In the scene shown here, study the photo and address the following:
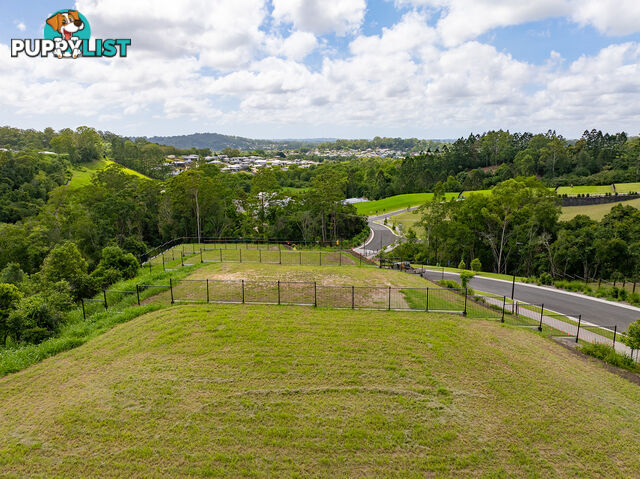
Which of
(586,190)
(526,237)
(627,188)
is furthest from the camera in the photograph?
(586,190)

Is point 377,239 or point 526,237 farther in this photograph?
point 377,239

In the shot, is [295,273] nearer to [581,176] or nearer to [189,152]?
[581,176]

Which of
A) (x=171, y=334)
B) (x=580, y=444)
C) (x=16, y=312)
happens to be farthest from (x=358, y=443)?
(x=16, y=312)

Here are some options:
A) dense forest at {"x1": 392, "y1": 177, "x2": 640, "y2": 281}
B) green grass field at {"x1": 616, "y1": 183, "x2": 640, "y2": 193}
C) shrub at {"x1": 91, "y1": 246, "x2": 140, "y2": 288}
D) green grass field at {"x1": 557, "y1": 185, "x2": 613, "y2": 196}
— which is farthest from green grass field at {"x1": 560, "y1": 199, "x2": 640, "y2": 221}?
shrub at {"x1": 91, "y1": 246, "x2": 140, "y2": 288}

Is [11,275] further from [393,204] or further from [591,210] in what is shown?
[393,204]

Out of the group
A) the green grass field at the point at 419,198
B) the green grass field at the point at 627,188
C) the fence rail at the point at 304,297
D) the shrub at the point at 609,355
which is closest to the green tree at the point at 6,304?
the fence rail at the point at 304,297

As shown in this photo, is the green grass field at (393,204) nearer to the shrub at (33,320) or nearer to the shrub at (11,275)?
the shrub at (11,275)

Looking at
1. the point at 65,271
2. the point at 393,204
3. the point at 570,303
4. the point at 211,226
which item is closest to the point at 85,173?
the point at 211,226
